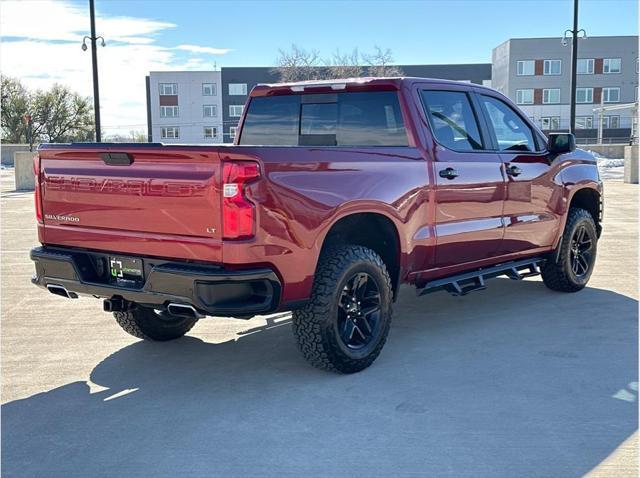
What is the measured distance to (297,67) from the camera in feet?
168

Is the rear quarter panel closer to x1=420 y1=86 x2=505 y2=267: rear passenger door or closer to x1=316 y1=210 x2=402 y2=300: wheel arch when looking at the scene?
x1=316 y1=210 x2=402 y2=300: wheel arch

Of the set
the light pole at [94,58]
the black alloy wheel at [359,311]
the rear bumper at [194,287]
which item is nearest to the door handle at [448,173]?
the black alloy wheel at [359,311]

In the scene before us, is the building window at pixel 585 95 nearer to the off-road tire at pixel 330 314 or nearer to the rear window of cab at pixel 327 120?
the rear window of cab at pixel 327 120

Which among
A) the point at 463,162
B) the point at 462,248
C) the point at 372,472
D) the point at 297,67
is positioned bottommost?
the point at 372,472

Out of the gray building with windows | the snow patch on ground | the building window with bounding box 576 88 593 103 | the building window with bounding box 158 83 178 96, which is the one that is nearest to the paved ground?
the snow patch on ground

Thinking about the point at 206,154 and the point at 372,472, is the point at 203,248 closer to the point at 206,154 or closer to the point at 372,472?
the point at 206,154

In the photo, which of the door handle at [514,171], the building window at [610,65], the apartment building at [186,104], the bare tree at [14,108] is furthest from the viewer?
the apartment building at [186,104]

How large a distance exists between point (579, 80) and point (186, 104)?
119ft

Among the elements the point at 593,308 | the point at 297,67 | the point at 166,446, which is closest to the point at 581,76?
the point at 297,67

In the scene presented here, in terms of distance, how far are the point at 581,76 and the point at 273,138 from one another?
2583 inches

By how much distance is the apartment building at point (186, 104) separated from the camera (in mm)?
73125

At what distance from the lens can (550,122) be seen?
6669 cm

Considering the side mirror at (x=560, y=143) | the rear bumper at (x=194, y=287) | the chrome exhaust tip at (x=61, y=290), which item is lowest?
the chrome exhaust tip at (x=61, y=290)

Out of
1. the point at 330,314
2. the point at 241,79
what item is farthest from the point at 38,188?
the point at 241,79
